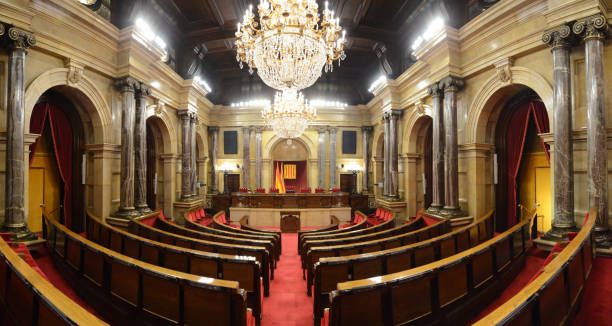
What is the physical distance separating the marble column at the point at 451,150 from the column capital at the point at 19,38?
8.73 m

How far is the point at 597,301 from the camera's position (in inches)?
94.3

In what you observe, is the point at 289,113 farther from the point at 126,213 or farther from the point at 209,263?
the point at 209,263

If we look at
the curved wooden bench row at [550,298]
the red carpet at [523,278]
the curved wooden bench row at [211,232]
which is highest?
the curved wooden bench row at [550,298]

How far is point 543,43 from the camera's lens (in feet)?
15.3

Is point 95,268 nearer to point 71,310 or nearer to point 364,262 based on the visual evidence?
point 71,310

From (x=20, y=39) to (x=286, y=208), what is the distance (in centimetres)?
862

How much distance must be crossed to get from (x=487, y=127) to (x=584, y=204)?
8.46ft

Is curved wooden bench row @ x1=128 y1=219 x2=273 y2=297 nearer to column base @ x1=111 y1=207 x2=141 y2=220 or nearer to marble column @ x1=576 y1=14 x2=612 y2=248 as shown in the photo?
column base @ x1=111 y1=207 x2=141 y2=220

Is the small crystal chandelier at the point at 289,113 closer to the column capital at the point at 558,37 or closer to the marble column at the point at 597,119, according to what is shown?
the column capital at the point at 558,37

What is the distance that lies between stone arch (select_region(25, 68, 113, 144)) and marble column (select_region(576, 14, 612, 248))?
9.59 metres

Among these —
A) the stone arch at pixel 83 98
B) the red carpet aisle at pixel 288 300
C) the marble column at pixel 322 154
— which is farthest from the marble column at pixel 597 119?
the marble column at pixel 322 154

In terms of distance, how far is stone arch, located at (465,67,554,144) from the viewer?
5.01 metres

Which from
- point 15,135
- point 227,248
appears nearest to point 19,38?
point 15,135

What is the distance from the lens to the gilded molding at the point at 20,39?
13.9ft
